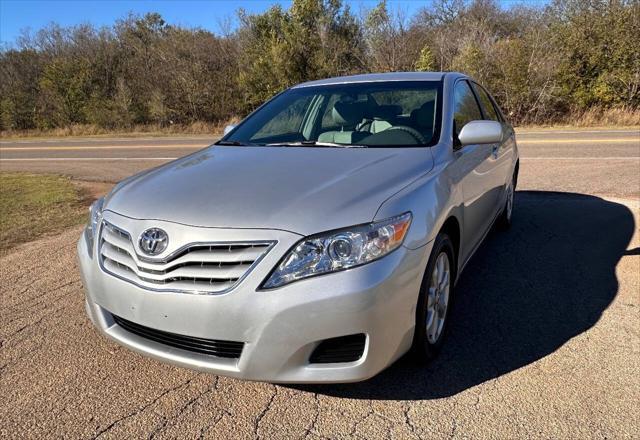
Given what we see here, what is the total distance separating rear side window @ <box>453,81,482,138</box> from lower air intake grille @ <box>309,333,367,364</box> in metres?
1.79

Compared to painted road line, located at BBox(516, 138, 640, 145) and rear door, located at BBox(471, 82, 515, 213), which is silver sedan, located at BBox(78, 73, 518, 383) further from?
painted road line, located at BBox(516, 138, 640, 145)

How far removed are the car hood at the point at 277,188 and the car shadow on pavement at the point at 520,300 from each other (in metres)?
0.99

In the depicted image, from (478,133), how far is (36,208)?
22.5ft

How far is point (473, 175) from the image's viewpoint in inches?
140

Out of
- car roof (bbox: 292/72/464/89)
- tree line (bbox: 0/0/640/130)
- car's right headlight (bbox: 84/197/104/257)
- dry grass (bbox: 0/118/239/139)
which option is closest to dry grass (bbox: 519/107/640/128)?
tree line (bbox: 0/0/640/130)

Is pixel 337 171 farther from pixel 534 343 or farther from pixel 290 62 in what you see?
pixel 290 62

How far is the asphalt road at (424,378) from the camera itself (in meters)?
2.36

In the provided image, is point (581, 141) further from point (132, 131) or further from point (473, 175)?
point (132, 131)

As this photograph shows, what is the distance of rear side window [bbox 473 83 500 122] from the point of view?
4752 millimetres

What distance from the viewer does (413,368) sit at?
281 centimetres

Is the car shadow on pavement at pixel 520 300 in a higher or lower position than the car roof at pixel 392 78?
lower

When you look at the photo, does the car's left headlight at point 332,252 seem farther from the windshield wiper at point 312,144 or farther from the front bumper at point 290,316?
the windshield wiper at point 312,144

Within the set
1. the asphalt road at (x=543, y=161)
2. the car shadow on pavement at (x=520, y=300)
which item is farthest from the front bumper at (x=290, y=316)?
the asphalt road at (x=543, y=161)

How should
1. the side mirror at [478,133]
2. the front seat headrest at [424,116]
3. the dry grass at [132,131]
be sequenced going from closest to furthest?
the side mirror at [478,133]
the front seat headrest at [424,116]
the dry grass at [132,131]
